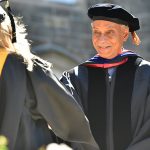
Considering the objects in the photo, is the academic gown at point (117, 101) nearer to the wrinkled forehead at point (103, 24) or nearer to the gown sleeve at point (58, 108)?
the wrinkled forehead at point (103, 24)

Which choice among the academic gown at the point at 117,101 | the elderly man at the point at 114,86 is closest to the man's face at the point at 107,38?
the elderly man at the point at 114,86

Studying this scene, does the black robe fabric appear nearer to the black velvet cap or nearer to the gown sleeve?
the gown sleeve

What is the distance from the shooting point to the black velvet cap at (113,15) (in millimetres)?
4867

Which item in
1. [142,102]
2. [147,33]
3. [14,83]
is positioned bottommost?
[147,33]

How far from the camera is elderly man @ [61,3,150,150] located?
15.7ft

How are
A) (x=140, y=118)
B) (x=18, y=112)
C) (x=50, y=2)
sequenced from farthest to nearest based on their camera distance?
(x=50, y=2) < (x=140, y=118) < (x=18, y=112)

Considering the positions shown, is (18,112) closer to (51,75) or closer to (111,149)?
(51,75)

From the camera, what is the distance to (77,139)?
4090mm

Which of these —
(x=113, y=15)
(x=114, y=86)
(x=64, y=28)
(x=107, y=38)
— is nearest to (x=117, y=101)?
(x=114, y=86)

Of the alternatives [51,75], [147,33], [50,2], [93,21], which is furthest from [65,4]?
[51,75]

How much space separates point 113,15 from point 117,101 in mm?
544

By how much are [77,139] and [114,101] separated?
2.87 feet

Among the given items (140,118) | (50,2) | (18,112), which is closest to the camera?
(18,112)

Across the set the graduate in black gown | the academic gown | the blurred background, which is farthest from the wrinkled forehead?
the blurred background
